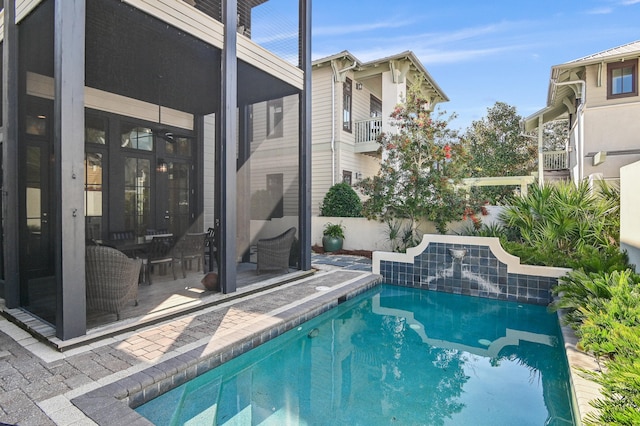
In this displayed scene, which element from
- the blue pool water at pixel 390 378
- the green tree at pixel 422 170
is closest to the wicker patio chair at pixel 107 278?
the blue pool water at pixel 390 378

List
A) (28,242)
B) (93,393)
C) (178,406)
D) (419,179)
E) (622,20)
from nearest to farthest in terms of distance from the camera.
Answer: (93,393) < (178,406) < (28,242) < (419,179) < (622,20)

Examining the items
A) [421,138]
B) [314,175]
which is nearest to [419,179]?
[421,138]

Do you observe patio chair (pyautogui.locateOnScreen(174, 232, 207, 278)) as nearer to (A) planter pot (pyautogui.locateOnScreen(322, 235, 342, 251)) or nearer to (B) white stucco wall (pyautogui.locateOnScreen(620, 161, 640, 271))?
(A) planter pot (pyautogui.locateOnScreen(322, 235, 342, 251))

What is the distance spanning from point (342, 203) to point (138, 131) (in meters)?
5.95

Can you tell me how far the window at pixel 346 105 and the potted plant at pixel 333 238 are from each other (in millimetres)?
4025

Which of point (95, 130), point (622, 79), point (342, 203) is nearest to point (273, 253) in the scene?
point (95, 130)

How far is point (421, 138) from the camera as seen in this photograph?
346 inches

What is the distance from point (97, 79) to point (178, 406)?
20.1 ft

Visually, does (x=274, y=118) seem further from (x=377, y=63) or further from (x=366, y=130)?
(x=366, y=130)

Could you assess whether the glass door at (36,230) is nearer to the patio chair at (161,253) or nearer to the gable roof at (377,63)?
the patio chair at (161,253)

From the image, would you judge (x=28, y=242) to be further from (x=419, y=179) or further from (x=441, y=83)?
(x=441, y=83)

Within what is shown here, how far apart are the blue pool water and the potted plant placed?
16.4ft

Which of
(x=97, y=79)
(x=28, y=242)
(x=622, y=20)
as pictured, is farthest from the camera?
(x=622, y=20)

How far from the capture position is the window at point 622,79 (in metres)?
10.5
